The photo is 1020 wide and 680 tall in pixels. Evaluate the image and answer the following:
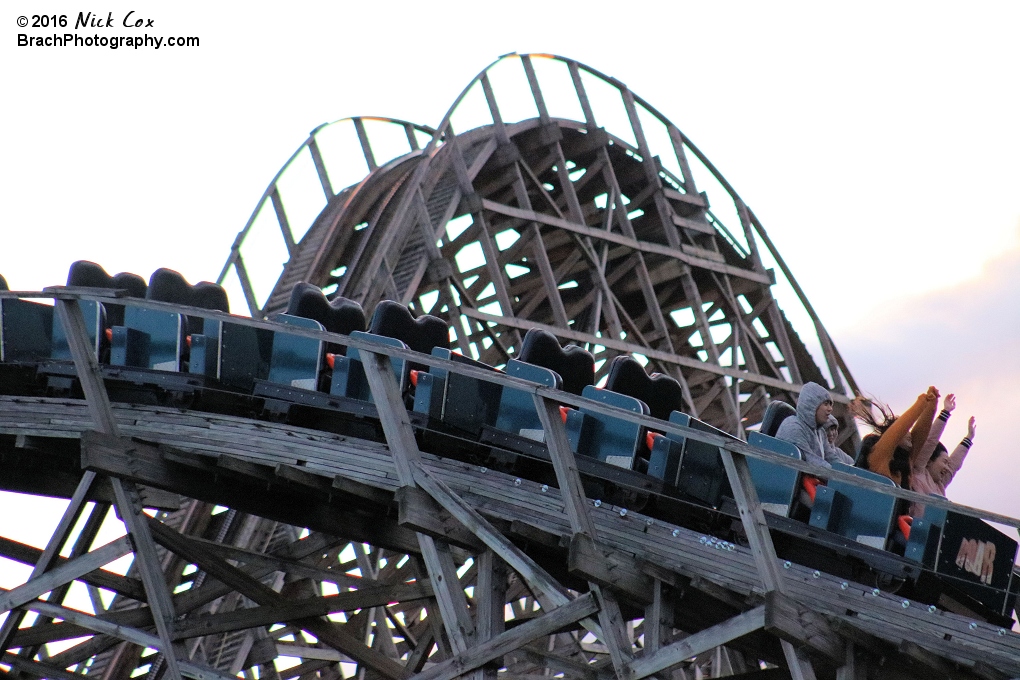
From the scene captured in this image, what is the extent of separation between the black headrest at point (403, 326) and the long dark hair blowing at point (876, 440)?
9.31 ft

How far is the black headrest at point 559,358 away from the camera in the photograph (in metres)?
10.1

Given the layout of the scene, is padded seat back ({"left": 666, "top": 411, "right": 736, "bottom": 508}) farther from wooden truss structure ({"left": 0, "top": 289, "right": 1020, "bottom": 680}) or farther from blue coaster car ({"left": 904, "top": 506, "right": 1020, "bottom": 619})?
blue coaster car ({"left": 904, "top": 506, "right": 1020, "bottom": 619})

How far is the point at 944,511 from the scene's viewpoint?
7953mm

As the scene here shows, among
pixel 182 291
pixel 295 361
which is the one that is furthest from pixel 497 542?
pixel 182 291

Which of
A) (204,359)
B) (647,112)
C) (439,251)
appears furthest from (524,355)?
(647,112)

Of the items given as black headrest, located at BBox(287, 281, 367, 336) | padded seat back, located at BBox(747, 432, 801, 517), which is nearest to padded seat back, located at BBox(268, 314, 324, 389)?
black headrest, located at BBox(287, 281, 367, 336)

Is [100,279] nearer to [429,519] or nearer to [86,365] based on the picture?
[86,365]

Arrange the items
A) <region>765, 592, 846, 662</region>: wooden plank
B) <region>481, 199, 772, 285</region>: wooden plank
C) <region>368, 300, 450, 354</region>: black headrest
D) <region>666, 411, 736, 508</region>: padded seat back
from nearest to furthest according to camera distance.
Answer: <region>765, 592, 846, 662</region>: wooden plank < <region>666, 411, 736, 508</region>: padded seat back < <region>368, 300, 450, 354</region>: black headrest < <region>481, 199, 772, 285</region>: wooden plank

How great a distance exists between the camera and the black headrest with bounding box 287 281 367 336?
35.5 feet

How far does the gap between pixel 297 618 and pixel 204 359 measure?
1581 millimetres

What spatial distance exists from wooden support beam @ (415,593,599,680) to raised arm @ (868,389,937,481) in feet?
7.90

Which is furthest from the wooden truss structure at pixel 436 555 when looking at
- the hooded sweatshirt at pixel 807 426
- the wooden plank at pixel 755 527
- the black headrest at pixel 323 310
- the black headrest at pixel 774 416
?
the black headrest at pixel 774 416

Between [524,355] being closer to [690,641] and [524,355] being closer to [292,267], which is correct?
[690,641]

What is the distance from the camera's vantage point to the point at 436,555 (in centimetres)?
840
